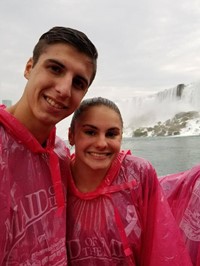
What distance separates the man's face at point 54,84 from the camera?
123 cm

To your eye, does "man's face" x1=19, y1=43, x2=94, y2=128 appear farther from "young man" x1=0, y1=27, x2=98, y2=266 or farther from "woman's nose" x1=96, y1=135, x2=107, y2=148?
"woman's nose" x1=96, y1=135, x2=107, y2=148

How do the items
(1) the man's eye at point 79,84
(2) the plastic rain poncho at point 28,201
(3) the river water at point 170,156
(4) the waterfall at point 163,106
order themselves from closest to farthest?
(2) the plastic rain poncho at point 28,201 → (1) the man's eye at point 79,84 → (3) the river water at point 170,156 → (4) the waterfall at point 163,106

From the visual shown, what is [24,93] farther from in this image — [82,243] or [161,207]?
[161,207]

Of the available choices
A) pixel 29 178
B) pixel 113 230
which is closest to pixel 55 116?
pixel 29 178

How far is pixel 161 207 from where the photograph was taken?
1538 mm

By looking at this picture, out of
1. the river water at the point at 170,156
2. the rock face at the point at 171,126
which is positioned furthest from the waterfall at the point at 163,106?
the river water at the point at 170,156

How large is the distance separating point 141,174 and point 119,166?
13cm

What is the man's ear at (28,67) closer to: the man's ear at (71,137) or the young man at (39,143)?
the young man at (39,143)

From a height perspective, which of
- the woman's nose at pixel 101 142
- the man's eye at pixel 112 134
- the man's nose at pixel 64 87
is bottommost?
the woman's nose at pixel 101 142

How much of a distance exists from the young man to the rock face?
54006 millimetres

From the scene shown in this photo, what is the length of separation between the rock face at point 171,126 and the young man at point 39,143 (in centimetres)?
5401

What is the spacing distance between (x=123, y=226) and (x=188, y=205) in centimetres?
68

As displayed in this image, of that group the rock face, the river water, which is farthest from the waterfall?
the river water

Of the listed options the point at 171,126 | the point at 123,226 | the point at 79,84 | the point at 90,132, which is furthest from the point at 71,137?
the point at 171,126
